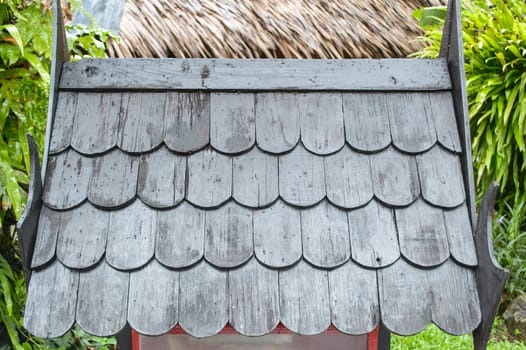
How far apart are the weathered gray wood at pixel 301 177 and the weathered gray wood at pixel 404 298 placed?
169 mm

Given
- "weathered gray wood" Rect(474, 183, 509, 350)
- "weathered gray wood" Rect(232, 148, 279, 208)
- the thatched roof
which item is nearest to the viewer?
"weathered gray wood" Rect(474, 183, 509, 350)

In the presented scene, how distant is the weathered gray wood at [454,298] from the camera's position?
85cm

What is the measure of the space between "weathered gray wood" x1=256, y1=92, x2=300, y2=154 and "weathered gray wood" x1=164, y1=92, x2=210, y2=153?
0.10m

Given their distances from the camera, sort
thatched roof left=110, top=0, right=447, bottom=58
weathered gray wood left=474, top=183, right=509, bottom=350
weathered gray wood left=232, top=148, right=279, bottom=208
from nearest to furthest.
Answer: weathered gray wood left=474, top=183, right=509, bottom=350 < weathered gray wood left=232, top=148, right=279, bottom=208 < thatched roof left=110, top=0, right=447, bottom=58

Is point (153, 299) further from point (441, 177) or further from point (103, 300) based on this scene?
point (441, 177)

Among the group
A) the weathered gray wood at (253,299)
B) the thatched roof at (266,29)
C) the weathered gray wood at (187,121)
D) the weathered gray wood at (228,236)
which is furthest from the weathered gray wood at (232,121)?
the thatched roof at (266,29)

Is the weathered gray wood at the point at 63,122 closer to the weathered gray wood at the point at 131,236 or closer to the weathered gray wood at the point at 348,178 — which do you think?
the weathered gray wood at the point at 131,236

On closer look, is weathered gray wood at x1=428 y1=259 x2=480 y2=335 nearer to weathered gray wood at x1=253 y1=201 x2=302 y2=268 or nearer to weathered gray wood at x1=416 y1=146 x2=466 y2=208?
weathered gray wood at x1=416 y1=146 x2=466 y2=208

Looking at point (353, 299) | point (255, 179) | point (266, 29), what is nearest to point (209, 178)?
point (255, 179)

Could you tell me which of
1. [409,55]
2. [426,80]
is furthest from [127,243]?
[409,55]

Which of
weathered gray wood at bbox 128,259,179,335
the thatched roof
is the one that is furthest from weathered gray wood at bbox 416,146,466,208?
the thatched roof

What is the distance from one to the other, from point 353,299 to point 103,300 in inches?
15.6

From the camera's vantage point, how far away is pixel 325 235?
0.91 metres

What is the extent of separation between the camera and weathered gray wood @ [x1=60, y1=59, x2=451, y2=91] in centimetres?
100
